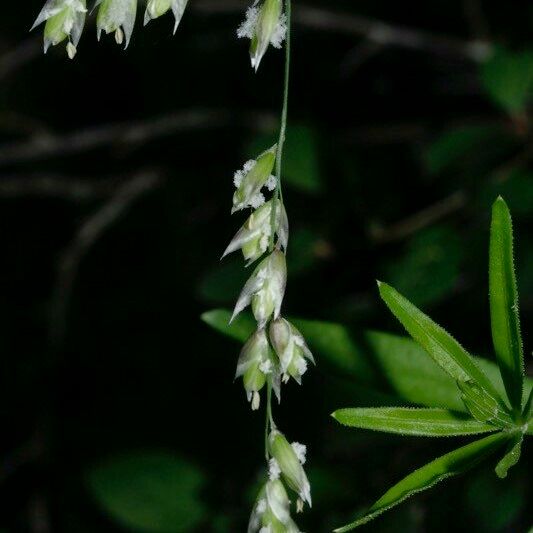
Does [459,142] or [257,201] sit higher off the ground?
[257,201]

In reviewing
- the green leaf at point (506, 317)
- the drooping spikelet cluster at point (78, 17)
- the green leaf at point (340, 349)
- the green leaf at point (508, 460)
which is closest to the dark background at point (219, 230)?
the green leaf at point (340, 349)

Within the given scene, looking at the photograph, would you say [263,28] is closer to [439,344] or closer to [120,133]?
[439,344]

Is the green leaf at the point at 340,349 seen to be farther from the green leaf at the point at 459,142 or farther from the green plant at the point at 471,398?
the green leaf at the point at 459,142

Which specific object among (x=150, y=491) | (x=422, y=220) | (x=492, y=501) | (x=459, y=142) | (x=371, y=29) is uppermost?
(x=371, y=29)

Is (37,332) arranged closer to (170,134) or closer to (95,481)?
(170,134)

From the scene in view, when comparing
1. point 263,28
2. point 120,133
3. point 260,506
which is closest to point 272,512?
point 260,506

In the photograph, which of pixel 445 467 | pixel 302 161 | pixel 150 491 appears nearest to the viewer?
pixel 445 467

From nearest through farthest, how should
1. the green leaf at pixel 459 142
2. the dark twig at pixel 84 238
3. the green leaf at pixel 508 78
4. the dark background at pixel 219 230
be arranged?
1. the dark background at pixel 219 230
2. the green leaf at pixel 508 78
3. the green leaf at pixel 459 142
4. the dark twig at pixel 84 238
